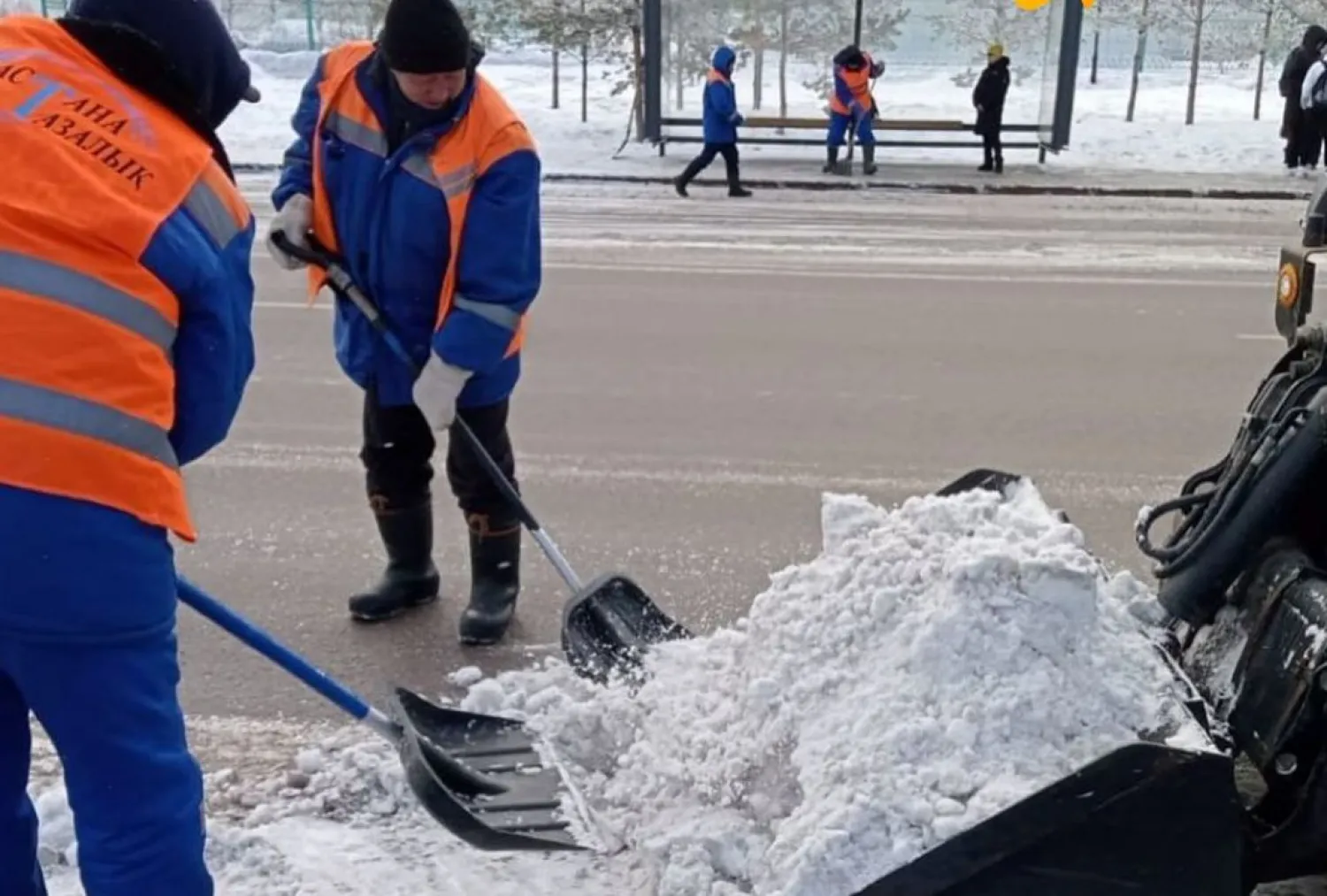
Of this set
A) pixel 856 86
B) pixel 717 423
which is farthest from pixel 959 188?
pixel 717 423

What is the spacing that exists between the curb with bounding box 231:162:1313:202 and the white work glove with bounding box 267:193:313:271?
11.3 meters

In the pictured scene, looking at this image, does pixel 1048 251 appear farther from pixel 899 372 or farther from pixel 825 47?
pixel 825 47

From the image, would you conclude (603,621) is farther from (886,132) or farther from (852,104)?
(886,132)

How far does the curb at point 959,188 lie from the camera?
14.7 m

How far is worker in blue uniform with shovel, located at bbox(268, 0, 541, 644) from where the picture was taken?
3.73 metres

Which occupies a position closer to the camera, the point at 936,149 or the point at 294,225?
the point at 294,225

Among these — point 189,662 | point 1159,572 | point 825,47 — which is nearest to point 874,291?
point 189,662

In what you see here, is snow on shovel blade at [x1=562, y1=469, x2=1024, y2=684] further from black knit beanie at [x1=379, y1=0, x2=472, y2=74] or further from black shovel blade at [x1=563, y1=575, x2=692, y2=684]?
black knit beanie at [x1=379, y1=0, x2=472, y2=74]

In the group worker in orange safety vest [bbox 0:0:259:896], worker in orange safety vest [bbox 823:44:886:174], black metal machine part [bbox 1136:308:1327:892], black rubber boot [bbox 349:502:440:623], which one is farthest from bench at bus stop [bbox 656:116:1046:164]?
worker in orange safety vest [bbox 0:0:259:896]

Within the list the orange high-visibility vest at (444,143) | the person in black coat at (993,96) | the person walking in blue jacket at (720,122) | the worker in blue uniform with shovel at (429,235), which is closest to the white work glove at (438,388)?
the worker in blue uniform with shovel at (429,235)

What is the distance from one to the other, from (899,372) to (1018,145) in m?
10.7

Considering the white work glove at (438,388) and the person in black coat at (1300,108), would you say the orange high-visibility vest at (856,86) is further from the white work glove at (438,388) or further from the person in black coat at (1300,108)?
the white work glove at (438,388)

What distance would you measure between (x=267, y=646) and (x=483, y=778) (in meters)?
0.53

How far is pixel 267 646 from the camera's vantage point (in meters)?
2.67
